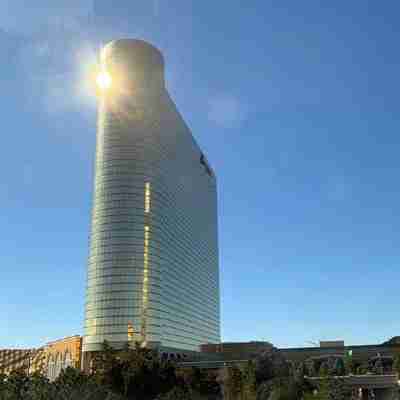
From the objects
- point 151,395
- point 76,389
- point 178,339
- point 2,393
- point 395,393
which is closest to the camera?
point 2,393

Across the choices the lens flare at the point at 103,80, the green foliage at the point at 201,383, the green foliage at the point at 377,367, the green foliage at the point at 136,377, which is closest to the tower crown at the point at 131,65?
the lens flare at the point at 103,80

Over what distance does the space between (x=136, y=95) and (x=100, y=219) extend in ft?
158

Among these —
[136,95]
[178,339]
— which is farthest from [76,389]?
[136,95]

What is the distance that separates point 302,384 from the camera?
290 feet

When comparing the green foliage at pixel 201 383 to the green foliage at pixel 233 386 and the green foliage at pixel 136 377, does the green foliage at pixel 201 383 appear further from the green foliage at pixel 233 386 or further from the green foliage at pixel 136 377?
the green foliage at pixel 233 386

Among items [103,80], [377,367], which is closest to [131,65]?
[103,80]

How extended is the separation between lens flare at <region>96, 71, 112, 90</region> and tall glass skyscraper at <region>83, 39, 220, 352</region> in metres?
0.40

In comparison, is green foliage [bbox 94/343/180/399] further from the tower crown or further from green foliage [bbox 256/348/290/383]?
the tower crown

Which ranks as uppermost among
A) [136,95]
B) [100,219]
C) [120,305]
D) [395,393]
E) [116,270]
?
[136,95]

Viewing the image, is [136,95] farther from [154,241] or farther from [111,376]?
[111,376]

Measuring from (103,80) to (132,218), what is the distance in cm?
5584

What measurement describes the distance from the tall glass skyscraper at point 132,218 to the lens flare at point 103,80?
1.32 feet

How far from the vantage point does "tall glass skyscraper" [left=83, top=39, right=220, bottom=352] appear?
533 feet

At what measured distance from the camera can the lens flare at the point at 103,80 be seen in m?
190
